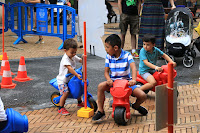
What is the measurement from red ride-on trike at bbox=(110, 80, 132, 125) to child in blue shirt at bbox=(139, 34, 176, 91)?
90 cm

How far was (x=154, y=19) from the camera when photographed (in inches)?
346

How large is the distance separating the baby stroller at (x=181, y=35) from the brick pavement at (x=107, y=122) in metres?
2.72

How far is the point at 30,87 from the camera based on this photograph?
21.8 ft

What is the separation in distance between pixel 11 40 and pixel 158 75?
8.12m

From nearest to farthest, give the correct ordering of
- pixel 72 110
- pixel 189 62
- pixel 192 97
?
1. pixel 72 110
2. pixel 192 97
3. pixel 189 62

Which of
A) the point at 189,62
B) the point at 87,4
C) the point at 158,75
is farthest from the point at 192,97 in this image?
the point at 87,4

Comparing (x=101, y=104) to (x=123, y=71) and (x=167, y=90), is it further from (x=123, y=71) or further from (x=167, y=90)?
(x=167, y=90)

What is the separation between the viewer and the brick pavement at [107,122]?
4461 mm

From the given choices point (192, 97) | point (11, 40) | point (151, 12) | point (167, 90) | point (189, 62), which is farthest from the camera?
point (11, 40)

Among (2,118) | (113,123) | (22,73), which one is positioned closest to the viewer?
(2,118)

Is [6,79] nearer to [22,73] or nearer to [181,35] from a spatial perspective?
[22,73]

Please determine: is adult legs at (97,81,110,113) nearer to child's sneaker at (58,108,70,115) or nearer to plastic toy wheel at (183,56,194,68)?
child's sneaker at (58,108,70,115)

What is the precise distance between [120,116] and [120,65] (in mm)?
707

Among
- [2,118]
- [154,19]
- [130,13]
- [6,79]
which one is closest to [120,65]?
[2,118]
